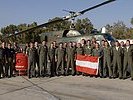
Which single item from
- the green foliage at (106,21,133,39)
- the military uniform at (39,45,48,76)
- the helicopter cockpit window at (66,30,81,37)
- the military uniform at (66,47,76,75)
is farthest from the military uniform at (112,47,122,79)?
the green foliage at (106,21,133,39)

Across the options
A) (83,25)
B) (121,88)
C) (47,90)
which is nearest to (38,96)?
(47,90)

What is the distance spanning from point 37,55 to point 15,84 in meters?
2.69

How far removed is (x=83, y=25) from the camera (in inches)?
2434

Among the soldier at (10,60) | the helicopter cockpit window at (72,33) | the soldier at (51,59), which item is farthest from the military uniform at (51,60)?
the helicopter cockpit window at (72,33)

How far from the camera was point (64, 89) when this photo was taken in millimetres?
11211

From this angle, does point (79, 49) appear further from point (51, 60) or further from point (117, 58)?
point (117, 58)

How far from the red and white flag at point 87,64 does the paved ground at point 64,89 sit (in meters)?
0.83

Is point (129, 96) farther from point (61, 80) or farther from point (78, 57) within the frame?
point (78, 57)

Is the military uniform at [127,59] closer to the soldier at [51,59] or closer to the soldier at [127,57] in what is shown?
the soldier at [127,57]

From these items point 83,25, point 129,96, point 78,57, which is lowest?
point 129,96

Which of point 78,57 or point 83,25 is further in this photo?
point 83,25

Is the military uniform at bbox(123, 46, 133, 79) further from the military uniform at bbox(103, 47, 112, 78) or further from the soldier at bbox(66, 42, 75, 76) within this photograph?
the soldier at bbox(66, 42, 75, 76)

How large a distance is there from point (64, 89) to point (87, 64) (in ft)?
12.7

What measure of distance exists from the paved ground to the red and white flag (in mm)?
826
